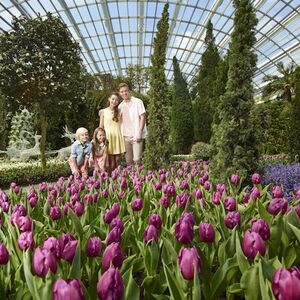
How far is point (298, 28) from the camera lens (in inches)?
895

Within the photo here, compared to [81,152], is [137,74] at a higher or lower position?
higher

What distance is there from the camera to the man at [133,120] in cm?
586

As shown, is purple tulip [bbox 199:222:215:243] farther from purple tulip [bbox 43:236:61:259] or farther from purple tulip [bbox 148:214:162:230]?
purple tulip [bbox 43:236:61:259]

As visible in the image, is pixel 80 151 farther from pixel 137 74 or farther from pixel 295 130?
pixel 137 74

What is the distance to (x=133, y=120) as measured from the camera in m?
5.98

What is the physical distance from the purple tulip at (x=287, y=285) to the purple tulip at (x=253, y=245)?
43 cm

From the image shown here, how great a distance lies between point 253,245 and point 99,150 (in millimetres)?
4454

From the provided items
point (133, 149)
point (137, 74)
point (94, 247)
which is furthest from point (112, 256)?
point (137, 74)

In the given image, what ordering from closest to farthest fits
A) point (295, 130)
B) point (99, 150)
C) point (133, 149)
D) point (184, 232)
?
point (184, 232) < point (99, 150) < point (133, 149) < point (295, 130)

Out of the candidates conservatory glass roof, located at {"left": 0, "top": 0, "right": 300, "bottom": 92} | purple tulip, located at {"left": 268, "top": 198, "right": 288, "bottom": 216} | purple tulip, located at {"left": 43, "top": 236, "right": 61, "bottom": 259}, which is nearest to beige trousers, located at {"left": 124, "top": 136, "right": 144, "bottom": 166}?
purple tulip, located at {"left": 268, "top": 198, "right": 288, "bottom": 216}

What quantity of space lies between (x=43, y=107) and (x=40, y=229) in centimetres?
1021

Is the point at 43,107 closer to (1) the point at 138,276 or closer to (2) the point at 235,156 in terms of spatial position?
(2) the point at 235,156

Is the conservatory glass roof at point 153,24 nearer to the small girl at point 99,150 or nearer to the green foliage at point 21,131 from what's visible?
the green foliage at point 21,131

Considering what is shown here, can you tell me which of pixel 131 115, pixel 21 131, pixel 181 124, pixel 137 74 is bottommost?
pixel 131 115
